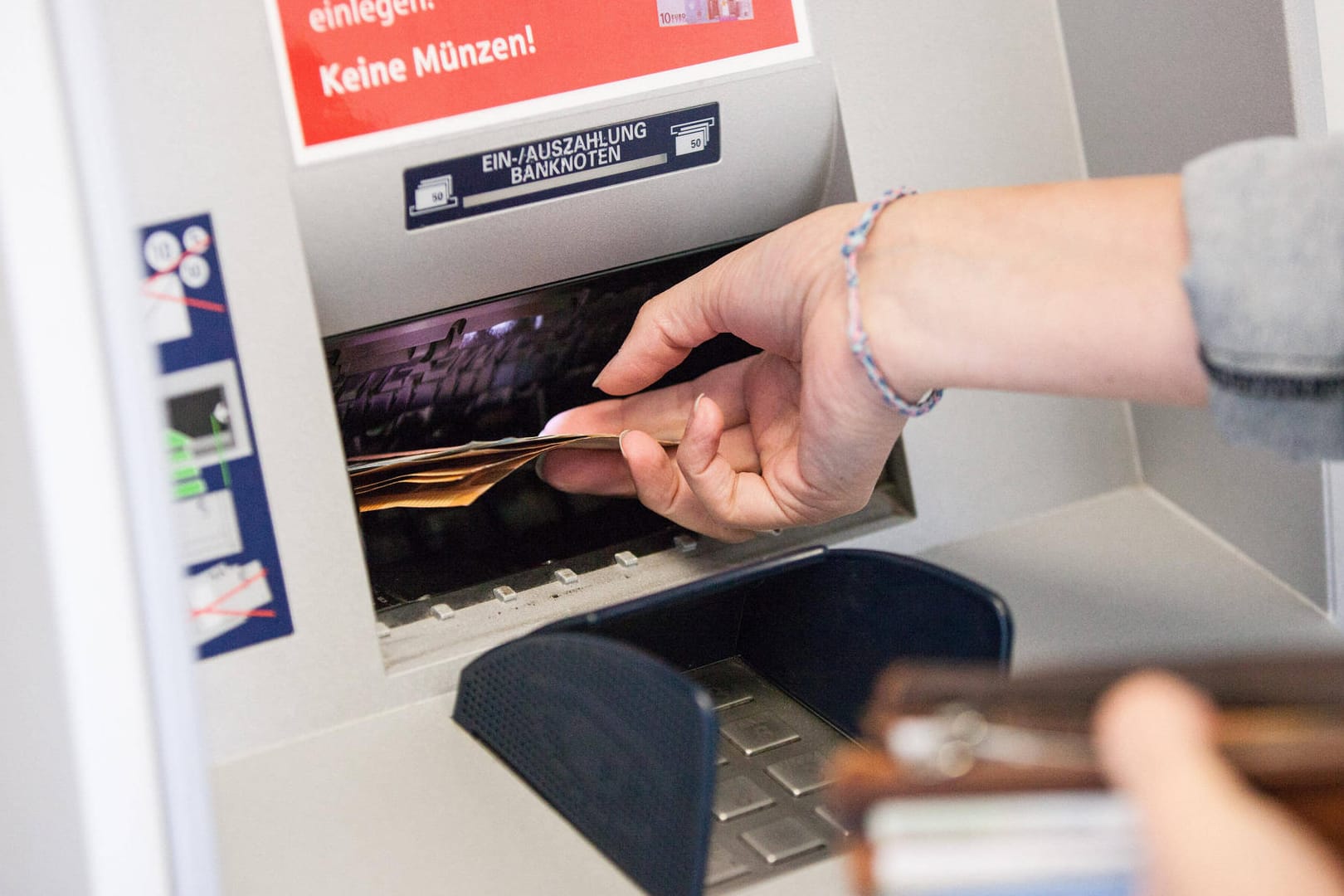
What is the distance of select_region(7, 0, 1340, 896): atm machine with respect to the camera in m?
0.69

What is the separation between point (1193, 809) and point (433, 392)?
100 centimetres

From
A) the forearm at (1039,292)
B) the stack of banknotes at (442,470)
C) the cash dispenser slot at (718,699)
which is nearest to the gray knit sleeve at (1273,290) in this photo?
the forearm at (1039,292)

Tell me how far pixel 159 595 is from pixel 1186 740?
1.75ft

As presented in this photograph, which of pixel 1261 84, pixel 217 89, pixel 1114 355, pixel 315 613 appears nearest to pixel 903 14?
pixel 1261 84

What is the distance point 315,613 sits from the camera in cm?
105

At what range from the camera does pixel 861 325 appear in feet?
3.42

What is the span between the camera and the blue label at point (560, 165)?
110cm

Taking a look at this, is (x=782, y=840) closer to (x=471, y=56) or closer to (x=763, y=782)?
(x=763, y=782)

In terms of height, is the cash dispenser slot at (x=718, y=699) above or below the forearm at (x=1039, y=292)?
below

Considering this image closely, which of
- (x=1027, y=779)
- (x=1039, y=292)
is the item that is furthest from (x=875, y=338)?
(x=1027, y=779)

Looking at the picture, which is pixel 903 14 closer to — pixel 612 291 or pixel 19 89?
pixel 612 291

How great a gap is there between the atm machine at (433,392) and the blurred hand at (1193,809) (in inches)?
16.5

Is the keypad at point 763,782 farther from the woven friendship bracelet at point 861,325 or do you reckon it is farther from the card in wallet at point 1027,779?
the card in wallet at point 1027,779

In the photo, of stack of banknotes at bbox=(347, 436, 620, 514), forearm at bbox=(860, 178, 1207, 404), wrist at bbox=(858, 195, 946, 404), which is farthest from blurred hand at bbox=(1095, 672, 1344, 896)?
stack of banknotes at bbox=(347, 436, 620, 514)
